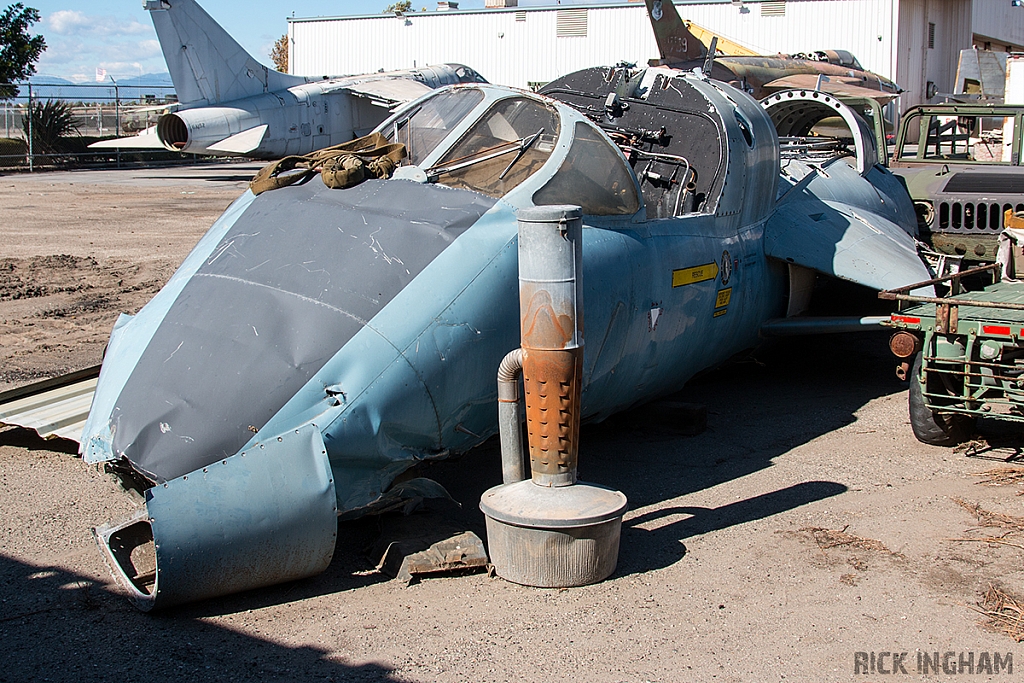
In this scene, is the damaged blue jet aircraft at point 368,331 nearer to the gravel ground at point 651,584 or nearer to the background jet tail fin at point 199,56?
the gravel ground at point 651,584

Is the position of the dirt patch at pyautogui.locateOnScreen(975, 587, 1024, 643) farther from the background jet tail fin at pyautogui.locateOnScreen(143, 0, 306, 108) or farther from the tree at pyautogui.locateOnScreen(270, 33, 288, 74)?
the tree at pyautogui.locateOnScreen(270, 33, 288, 74)

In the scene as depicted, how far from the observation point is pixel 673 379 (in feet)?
22.5

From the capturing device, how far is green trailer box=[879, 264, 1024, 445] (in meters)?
5.90

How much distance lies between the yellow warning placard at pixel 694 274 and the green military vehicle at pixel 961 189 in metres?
4.17

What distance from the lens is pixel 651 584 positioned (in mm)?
4691

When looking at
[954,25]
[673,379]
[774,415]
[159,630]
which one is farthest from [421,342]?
[954,25]

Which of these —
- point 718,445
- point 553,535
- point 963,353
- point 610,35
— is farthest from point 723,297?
point 610,35

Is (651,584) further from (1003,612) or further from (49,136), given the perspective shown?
(49,136)

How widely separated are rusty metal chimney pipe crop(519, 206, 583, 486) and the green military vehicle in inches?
256

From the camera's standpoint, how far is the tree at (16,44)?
1503 inches

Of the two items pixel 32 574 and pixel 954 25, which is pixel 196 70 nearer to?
pixel 32 574

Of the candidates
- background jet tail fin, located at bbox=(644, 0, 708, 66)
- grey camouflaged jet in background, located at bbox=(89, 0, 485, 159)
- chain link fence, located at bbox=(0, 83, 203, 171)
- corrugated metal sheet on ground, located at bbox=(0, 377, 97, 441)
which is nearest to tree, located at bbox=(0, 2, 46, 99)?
chain link fence, located at bbox=(0, 83, 203, 171)

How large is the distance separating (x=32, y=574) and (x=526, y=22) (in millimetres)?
41870

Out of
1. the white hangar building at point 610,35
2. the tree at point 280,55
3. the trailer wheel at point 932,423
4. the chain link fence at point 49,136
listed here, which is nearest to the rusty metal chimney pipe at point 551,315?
the trailer wheel at point 932,423
